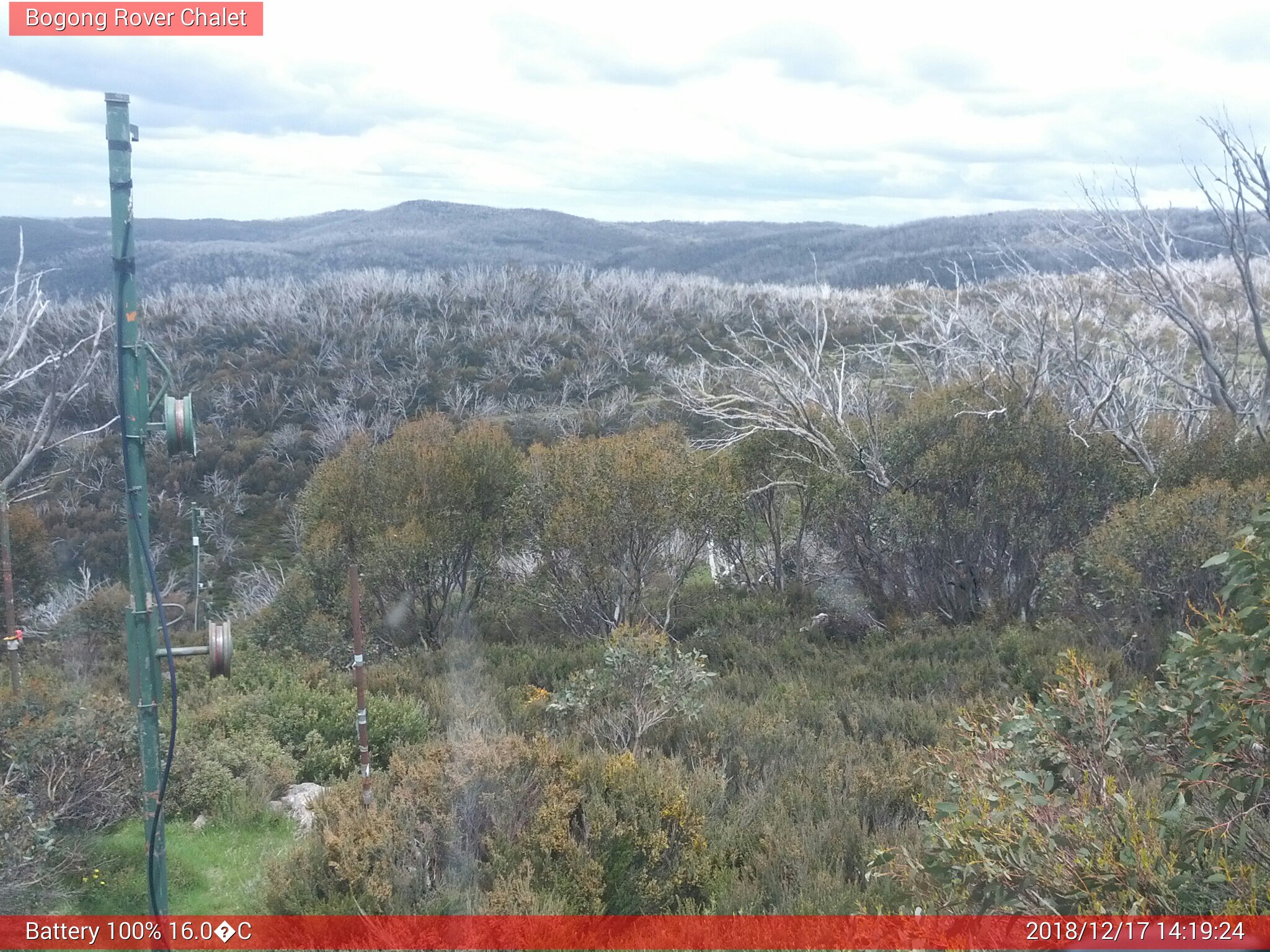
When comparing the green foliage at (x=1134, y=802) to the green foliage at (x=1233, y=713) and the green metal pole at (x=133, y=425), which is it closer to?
the green foliage at (x=1233, y=713)

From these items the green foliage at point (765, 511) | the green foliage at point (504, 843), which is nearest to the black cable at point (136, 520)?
the green foliage at point (504, 843)

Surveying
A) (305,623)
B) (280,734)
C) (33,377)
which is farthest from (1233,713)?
(33,377)

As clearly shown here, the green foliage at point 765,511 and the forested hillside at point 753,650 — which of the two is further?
the green foliage at point 765,511

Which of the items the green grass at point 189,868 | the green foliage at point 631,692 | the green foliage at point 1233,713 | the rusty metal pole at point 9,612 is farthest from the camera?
the rusty metal pole at point 9,612

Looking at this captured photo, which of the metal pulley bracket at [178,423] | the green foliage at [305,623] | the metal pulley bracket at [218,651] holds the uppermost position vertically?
the metal pulley bracket at [178,423]

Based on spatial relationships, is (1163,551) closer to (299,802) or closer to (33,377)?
(299,802)
